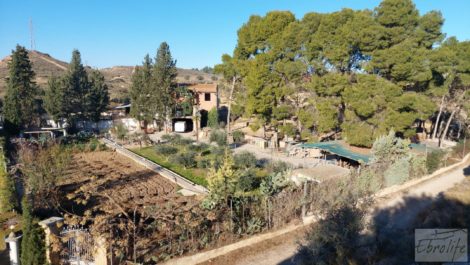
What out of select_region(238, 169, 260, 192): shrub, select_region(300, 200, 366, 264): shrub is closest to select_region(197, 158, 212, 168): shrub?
select_region(238, 169, 260, 192): shrub

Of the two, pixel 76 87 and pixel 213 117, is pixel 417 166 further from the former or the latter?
pixel 76 87

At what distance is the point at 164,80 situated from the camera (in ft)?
112

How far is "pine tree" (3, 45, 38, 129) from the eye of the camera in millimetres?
29406

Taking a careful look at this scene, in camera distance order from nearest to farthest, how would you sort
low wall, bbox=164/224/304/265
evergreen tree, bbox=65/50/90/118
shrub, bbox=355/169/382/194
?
low wall, bbox=164/224/304/265
shrub, bbox=355/169/382/194
evergreen tree, bbox=65/50/90/118

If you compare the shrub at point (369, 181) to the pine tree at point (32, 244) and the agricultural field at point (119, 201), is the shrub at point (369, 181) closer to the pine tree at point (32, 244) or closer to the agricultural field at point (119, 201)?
the agricultural field at point (119, 201)

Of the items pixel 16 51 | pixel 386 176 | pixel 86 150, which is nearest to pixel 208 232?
pixel 386 176

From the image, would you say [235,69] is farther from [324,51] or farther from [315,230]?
[315,230]

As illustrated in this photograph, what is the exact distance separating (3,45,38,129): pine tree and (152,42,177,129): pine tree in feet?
39.2

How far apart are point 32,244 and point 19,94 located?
2844cm

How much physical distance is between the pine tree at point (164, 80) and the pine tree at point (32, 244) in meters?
27.2

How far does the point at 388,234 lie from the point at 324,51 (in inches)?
657

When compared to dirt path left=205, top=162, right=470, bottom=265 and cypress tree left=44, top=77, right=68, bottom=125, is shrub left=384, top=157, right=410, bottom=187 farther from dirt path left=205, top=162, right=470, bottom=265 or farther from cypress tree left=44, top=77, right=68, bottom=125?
cypress tree left=44, top=77, right=68, bottom=125

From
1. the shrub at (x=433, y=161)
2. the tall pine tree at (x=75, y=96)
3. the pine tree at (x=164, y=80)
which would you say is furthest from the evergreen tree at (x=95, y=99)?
the shrub at (x=433, y=161)

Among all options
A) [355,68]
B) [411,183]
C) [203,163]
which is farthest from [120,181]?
[355,68]
